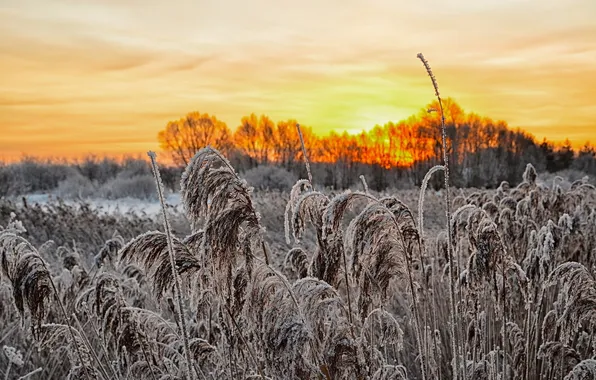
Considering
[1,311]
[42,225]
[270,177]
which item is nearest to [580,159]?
[270,177]

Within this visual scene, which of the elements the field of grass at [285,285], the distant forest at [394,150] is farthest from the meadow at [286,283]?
the distant forest at [394,150]

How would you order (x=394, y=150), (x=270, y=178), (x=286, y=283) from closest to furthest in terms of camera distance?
1. (x=286, y=283)
2. (x=270, y=178)
3. (x=394, y=150)

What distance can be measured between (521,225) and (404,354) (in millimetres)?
1626

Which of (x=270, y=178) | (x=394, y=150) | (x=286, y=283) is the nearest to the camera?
(x=286, y=283)

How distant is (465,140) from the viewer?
71938mm

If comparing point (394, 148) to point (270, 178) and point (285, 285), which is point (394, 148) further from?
point (285, 285)

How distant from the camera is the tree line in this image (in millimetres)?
64750

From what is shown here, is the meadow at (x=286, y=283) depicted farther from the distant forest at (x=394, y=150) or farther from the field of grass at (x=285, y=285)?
the distant forest at (x=394, y=150)

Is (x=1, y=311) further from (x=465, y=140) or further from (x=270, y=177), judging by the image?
(x=465, y=140)

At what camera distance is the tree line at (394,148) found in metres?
64.8

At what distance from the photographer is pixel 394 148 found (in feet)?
228

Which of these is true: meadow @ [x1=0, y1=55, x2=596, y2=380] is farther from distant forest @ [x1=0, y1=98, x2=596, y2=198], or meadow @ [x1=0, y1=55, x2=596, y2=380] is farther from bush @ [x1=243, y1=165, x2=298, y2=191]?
distant forest @ [x1=0, y1=98, x2=596, y2=198]

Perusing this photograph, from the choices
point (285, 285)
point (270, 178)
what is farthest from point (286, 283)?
point (270, 178)

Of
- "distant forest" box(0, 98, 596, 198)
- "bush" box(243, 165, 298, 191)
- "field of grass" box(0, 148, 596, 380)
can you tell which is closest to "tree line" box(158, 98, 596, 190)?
"distant forest" box(0, 98, 596, 198)
